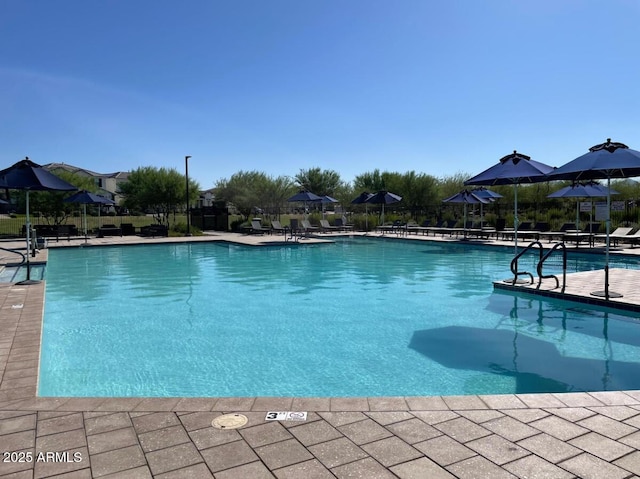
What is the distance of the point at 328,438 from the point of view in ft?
9.05

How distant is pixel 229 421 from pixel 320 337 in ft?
11.3

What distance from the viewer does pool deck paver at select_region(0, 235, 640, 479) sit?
2410mm

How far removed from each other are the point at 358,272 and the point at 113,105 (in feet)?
35.2

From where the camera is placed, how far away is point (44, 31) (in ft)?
38.8

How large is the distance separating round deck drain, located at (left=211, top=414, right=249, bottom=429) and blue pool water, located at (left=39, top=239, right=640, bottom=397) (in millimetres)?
1520

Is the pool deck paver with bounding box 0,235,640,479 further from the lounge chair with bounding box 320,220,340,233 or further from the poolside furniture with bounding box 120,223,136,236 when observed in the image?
the lounge chair with bounding box 320,220,340,233

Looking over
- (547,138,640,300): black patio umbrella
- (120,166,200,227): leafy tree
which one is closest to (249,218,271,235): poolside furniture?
(120,166,200,227): leafy tree

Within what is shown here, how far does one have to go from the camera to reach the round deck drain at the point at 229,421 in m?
2.93

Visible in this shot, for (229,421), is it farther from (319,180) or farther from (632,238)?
(319,180)

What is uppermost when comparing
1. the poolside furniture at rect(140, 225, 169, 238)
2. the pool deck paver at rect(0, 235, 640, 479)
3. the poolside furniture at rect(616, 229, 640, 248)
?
the poolside furniture at rect(140, 225, 169, 238)

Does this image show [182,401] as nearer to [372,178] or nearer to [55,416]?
[55,416]

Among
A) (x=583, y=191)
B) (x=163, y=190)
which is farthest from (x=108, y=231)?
(x=583, y=191)

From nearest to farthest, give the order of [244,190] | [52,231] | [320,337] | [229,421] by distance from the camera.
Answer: [229,421], [320,337], [52,231], [244,190]

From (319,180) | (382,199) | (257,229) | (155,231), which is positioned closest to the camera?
(155,231)
